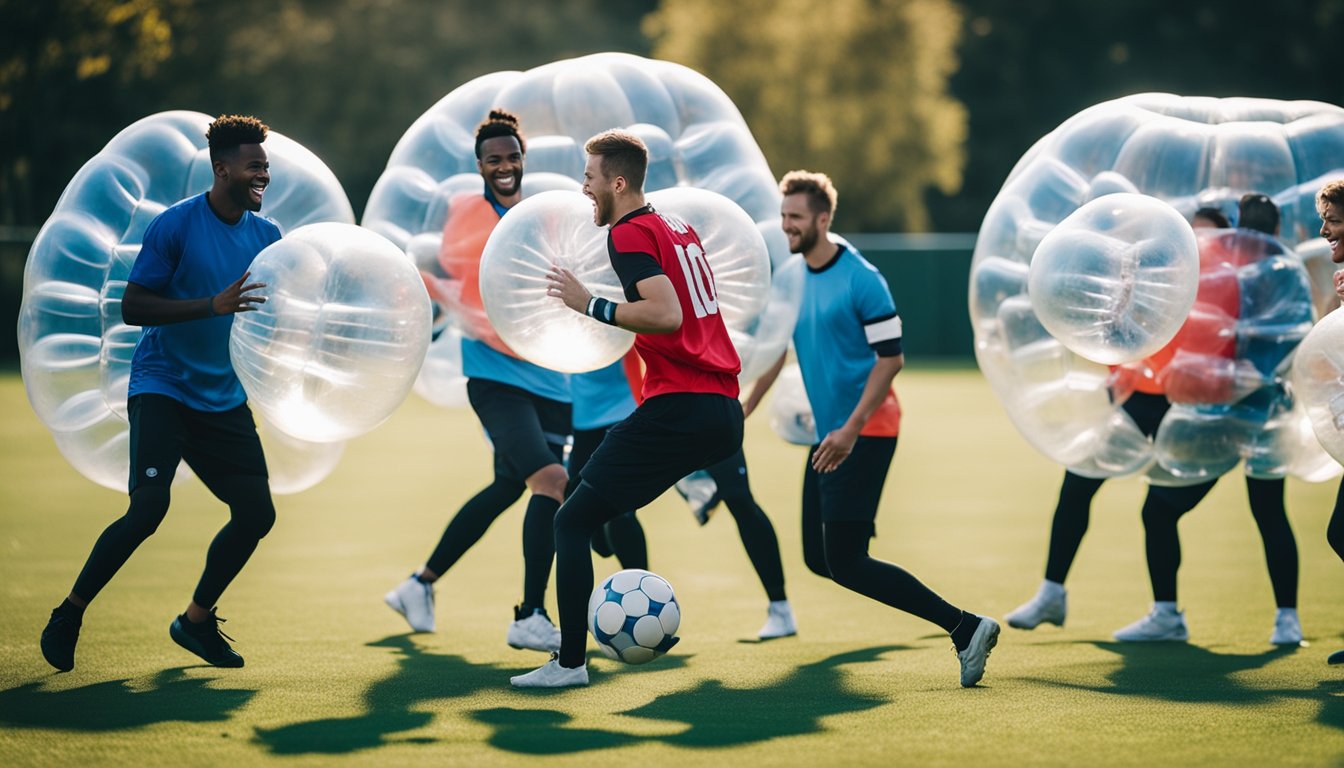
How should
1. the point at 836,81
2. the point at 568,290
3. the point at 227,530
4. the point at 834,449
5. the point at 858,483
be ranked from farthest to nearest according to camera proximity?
the point at 836,81
the point at 227,530
the point at 858,483
the point at 834,449
the point at 568,290

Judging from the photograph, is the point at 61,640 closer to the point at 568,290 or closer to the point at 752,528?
the point at 568,290

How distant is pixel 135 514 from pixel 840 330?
3050 millimetres

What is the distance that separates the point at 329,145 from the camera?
43281 millimetres

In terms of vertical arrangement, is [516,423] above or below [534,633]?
above

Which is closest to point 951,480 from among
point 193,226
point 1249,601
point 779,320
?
point 1249,601

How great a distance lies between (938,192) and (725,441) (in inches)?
1696

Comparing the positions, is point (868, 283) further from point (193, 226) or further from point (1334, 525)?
point (193, 226)

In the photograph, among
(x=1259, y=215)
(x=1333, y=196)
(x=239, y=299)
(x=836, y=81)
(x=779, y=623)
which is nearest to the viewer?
(x=239, y=299)

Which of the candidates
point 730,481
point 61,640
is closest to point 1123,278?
point 730,481

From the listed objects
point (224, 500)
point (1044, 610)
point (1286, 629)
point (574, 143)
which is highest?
point (574, 143)

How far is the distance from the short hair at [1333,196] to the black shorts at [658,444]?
8.52 ft

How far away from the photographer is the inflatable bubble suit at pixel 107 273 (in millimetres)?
6418

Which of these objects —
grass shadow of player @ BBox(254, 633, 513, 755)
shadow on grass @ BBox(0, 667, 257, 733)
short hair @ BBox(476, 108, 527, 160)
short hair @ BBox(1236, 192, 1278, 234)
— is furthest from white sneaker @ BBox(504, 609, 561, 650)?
short hair @ BBox(1236, 192, 1278, 234)

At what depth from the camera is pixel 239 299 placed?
Result: 5.69 metres
